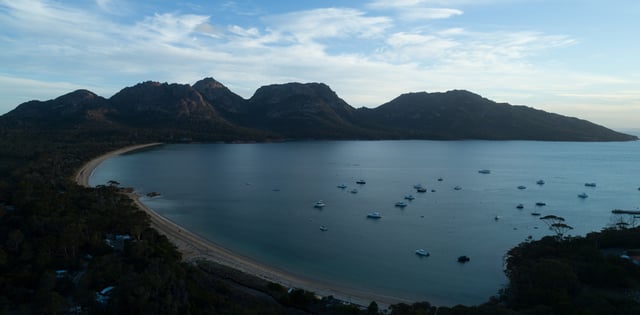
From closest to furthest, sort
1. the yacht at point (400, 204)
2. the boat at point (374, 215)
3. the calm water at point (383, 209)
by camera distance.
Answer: the calm water at point (383, 209), the boat at point (374, 215), the yacht at point (400, 204)

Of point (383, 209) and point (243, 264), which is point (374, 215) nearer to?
point (383, 209)

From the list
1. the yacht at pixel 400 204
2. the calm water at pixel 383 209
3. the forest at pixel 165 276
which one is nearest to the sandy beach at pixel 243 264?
the calm water at pixel 383 209

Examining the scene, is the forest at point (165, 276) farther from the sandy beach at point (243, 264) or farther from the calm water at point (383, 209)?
the calm water at point (383, 209)

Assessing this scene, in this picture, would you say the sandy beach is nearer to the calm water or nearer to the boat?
the calm water

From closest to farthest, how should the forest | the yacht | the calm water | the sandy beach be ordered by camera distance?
the forest < the sandy beach < the calm water < the yacht

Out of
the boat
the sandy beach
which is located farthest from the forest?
the boat

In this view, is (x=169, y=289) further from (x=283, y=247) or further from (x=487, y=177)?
(x=487, y=177)

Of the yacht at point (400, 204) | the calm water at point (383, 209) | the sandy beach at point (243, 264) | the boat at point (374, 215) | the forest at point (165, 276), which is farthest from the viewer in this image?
the yacht at point (400, 204)

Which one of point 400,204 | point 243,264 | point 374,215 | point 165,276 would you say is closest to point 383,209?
point 400,204

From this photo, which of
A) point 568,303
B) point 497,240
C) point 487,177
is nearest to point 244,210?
point 497,240
